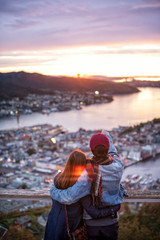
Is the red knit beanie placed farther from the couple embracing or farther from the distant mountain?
the distant mountain

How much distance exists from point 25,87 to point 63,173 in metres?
42.0

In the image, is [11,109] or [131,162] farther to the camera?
[11,109]

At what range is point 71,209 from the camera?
65 cm

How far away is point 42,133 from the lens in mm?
17531

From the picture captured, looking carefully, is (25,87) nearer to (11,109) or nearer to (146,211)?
(11,109)

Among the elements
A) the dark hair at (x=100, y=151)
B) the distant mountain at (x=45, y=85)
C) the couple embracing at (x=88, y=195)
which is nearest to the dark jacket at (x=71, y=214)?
the couple embracing at (x=88, y=195)

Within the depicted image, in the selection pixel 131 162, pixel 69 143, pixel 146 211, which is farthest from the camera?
pixel 69 143

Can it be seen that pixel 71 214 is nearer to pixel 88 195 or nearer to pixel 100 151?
pixel 88 195

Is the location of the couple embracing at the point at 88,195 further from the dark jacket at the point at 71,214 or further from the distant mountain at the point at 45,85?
the distant mountain at the point at 45,85

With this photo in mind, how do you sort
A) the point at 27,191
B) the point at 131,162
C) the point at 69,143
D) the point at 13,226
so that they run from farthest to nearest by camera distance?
the point at 69,143 → the point at 131,162 → the point at 13,226 → the point at 27,191

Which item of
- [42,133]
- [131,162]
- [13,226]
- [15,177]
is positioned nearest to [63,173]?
[13,226]

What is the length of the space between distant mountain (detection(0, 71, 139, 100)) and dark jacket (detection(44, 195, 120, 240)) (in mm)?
32415

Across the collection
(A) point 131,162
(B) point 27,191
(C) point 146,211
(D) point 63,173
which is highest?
(D) point 63,173

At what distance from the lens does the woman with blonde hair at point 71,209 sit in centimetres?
62
